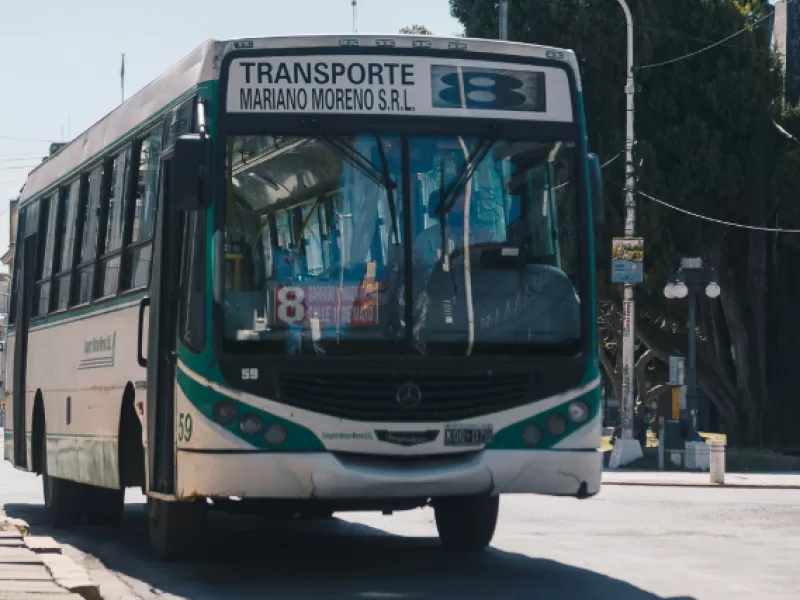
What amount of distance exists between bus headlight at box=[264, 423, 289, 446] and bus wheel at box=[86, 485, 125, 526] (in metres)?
5.73

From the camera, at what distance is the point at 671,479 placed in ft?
96.6

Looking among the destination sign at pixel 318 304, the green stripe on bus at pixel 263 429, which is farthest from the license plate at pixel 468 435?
the destination sign at pixel 318 304

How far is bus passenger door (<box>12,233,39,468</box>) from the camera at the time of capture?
18000 mm

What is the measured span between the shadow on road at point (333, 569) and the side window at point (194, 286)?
159 centimetres

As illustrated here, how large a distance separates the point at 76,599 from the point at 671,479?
70.4 feet

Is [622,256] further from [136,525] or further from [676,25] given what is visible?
[136,525]

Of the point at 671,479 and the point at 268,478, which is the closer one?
the point at 268,478

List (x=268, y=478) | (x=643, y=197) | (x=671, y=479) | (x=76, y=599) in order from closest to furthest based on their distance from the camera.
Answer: (x=76, y=599), (x=268, y=478), (x=671, y=479), (x=643, y=197)

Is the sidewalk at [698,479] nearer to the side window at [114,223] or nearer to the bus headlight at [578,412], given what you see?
the side window at [114,223]

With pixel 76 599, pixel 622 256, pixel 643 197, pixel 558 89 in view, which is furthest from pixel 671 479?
pixel 76 599

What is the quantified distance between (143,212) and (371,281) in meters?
2.45

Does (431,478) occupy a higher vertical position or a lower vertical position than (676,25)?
lower

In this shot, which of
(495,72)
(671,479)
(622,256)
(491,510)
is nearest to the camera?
(495,72)

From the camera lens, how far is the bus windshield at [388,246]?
37.5 feet
